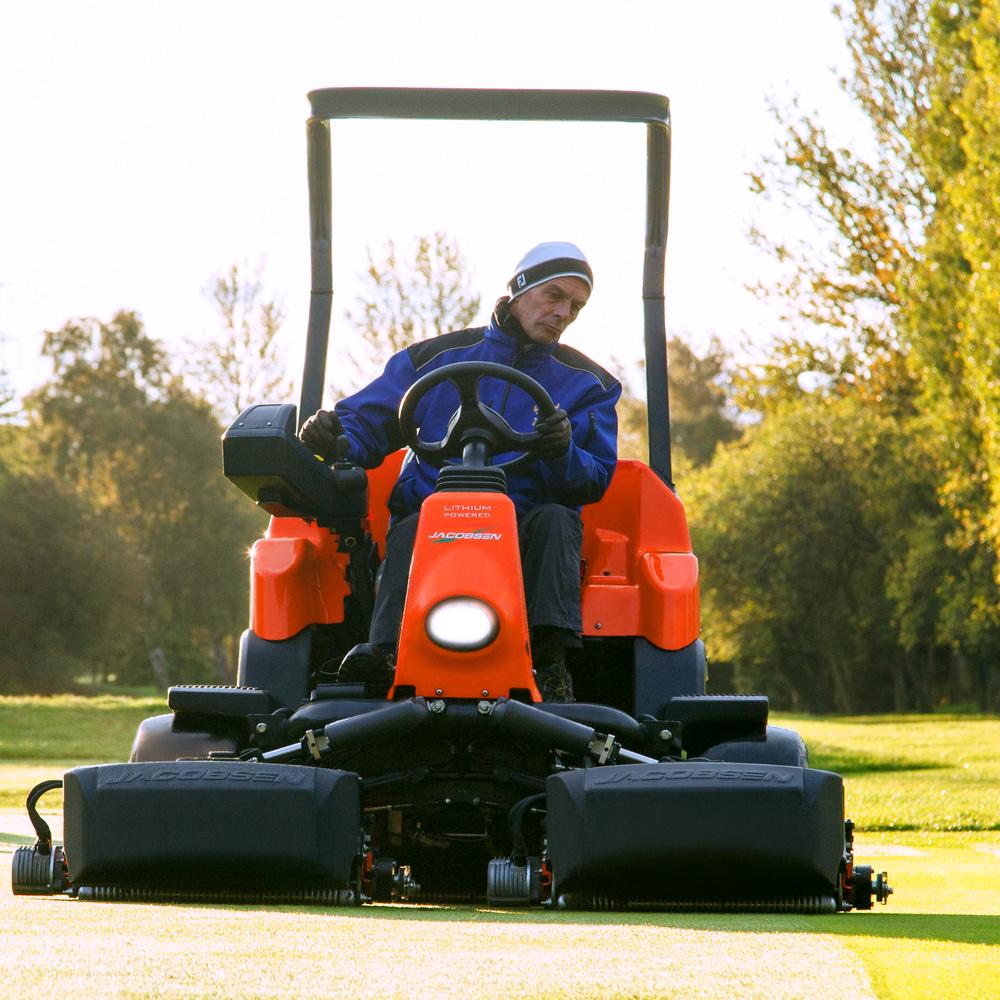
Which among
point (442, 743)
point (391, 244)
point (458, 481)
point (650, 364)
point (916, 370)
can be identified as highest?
point (391, 244)

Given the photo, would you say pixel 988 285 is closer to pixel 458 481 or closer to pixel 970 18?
pixel 970 18

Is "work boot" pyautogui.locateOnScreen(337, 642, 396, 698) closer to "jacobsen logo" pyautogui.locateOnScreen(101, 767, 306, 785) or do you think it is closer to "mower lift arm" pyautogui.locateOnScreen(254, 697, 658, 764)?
"mower lift arm" pyautogui.locateOnScreen(254, 697, 658, 764)

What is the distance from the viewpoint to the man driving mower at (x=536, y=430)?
201 inches

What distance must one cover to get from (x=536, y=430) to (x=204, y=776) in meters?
1.46

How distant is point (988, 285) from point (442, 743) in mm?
16845

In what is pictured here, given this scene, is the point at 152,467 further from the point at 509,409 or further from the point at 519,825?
the point at 519,825

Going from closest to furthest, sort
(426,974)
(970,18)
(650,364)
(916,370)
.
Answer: (426,974), (650,364), (970,18), (916,370)

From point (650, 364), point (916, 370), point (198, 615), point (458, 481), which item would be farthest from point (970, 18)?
point (198, 615)

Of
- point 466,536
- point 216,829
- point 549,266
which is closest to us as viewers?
point 216,829

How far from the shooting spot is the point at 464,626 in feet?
15.5

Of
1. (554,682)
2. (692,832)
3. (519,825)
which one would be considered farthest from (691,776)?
(554,682)

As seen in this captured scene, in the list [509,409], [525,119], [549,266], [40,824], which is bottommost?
[40,824]

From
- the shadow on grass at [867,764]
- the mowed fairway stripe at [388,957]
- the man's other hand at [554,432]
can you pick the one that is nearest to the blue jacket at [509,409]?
the man's other hand at [554,432]

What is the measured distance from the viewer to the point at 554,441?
516 cm
